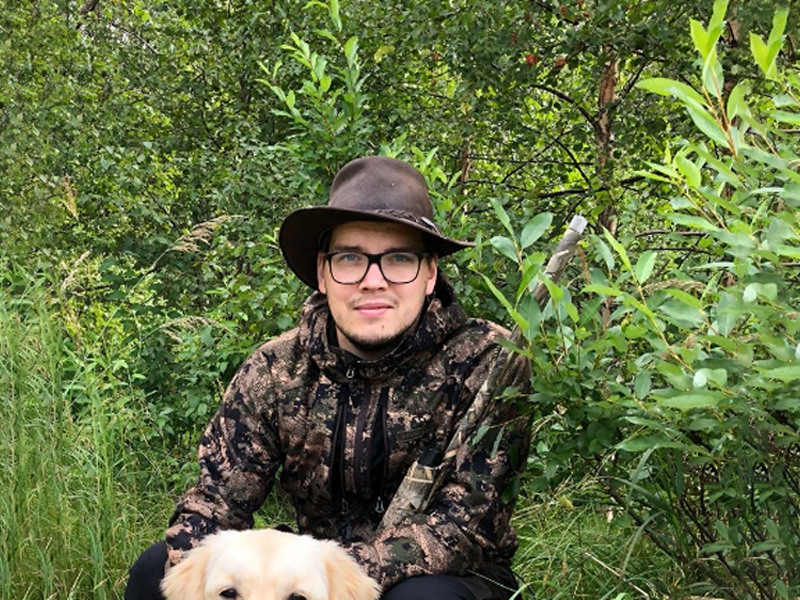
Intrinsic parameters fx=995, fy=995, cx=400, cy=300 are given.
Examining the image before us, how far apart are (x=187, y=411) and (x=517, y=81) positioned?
8.56 ft

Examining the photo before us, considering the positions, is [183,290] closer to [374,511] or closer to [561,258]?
[374,511]

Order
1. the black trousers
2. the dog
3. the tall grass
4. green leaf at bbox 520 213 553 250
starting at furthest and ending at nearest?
the tall grass, the black trousers, the dog, green leaf at bbox 520 213 553 250

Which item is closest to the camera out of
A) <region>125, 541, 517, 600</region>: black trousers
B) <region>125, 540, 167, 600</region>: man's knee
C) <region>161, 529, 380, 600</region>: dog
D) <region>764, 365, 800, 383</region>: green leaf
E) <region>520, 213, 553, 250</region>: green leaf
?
<region>764, 365, 800, 383</region>: green leaf

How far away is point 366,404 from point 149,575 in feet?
2.62

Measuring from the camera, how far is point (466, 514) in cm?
271

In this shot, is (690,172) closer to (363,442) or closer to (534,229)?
(534,229)

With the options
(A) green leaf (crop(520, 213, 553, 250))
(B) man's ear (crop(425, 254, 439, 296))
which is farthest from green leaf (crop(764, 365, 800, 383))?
(B) man's ear (crop(425, 254, 439, 296))

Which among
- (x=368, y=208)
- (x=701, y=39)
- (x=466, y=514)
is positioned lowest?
(x=466, y=514)

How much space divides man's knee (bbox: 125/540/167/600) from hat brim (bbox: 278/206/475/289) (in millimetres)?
973

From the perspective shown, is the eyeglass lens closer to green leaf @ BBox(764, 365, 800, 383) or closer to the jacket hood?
the jacket hood

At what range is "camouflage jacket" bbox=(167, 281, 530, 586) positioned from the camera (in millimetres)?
2730

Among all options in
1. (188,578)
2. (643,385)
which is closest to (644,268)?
(643,385)

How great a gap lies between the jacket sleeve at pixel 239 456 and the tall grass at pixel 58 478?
81cm

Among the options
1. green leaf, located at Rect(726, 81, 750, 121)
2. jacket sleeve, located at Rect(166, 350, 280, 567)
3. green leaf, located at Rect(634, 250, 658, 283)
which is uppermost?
green leaf, located at Rect(726, 81, 750, 121)
